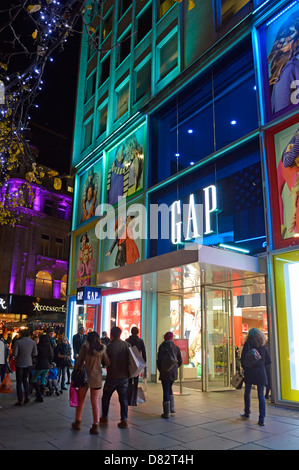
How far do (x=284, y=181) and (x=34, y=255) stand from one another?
32.3 m

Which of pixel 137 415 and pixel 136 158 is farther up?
pixel 136 158

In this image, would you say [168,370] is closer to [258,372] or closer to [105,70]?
[258,372]

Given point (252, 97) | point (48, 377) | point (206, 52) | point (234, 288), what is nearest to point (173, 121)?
point (206, 52)

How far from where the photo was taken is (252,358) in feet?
24.1

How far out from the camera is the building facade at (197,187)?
974 cm

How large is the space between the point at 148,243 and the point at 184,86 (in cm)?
610

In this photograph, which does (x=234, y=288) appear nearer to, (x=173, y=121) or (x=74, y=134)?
(x=173, y=121)

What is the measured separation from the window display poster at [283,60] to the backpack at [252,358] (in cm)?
639

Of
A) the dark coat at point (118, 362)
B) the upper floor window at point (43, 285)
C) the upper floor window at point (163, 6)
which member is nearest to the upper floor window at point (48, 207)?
the upper floor window at point (43, 285)

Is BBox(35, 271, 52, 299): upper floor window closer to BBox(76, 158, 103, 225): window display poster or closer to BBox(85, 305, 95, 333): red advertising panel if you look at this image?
BBox(76, 158, 103, 225): window display poster

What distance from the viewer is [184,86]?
14297mm

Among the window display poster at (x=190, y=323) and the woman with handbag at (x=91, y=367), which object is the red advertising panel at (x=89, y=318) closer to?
the window display poster at (x=190, y=323)

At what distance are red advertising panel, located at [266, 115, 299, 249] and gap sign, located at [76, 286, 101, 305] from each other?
8.89m

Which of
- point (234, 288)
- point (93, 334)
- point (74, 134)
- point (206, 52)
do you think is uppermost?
point (74, 134)
